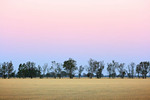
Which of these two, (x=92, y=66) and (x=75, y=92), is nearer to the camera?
(x=75, y=92)

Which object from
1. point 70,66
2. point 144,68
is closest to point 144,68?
point 144,68

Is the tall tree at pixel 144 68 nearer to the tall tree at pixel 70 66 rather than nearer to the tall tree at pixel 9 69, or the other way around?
the tall tree at pixel 70 66

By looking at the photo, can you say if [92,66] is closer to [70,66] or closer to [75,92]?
[70,66]

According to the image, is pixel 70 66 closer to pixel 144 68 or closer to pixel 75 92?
pixel 144 68

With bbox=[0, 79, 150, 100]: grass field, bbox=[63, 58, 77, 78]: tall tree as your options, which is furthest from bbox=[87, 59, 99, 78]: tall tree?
bbox=[0, 79, 150, 100]: grass field

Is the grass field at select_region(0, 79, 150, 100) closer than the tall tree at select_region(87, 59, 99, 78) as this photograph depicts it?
Yes

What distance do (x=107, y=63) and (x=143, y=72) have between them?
57.1 feet

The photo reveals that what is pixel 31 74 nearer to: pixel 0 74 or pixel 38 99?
pixel 0 74

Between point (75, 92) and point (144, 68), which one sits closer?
point (75, 92)

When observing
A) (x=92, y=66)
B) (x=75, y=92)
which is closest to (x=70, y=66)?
(x=92, y=66)

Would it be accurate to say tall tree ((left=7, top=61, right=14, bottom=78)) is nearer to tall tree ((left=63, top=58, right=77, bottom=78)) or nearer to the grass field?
tall tree ((left=63, top=58, right=77, bottom=78))

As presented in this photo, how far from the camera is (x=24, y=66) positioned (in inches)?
4626

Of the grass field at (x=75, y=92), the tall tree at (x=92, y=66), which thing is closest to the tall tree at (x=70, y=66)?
the tall tree at (x=92, y=66)

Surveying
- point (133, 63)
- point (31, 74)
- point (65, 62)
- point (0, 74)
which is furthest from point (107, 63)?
point (0, 74)
